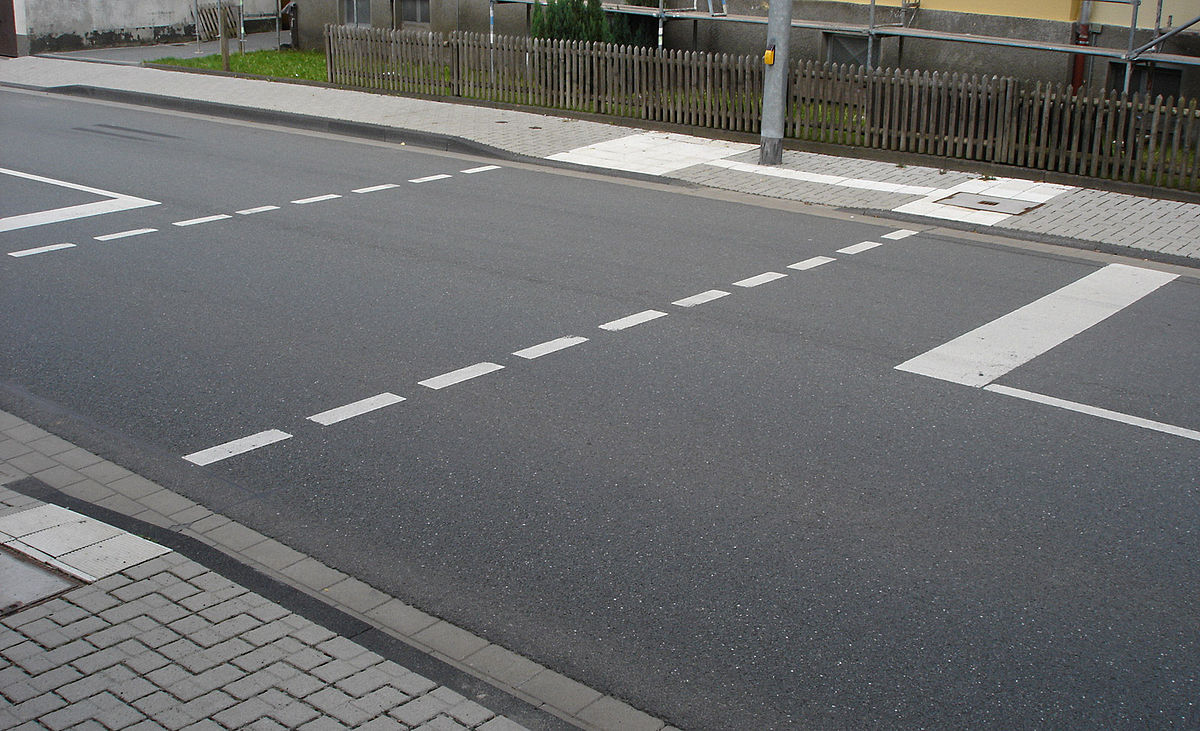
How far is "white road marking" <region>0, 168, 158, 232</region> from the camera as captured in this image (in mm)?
11922

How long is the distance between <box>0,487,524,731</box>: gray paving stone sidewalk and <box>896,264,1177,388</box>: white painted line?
4700mm

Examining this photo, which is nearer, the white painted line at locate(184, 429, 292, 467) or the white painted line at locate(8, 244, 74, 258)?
the white painted line at locate(184, 429, 292, 467)

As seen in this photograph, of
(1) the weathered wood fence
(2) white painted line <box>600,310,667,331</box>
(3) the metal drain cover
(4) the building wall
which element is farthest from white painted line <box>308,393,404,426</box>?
(4) the building wall

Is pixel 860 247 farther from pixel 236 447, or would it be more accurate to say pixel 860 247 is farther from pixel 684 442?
pixel 236 447

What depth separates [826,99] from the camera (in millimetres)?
16188

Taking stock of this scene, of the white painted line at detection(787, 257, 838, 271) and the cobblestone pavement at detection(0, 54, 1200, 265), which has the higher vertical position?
the cobblestone pavement at detection(0, 54, 1200, 265)

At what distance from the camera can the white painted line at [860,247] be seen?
11.4 m

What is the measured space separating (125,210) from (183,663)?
9.01 meters

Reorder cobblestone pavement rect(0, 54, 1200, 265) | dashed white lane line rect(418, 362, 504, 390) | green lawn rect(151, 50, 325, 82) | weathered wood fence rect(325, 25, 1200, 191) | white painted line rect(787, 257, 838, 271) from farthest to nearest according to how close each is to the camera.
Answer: green lawn rect(151, 50, 325, 82)
weathered wood fence rect(325, 25, 1200, 191)
cobblestone pavement rect(0, 54, 1200, 265)
white painted line rect(787, 257, 838, 271)
dashed white lane line rect(418, 362, 504, 390)

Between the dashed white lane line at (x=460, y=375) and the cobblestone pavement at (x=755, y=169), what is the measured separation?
642 centimetres

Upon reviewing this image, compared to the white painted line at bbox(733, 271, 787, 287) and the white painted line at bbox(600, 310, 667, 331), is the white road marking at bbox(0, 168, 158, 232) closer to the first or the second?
the white painted line at bbox(600, 310, 667, 331)

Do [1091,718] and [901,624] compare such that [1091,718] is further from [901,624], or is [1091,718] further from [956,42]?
[956,42]

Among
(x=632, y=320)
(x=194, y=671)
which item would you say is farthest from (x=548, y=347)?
(x=194, y=671)

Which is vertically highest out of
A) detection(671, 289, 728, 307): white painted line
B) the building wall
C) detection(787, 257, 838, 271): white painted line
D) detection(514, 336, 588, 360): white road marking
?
the building wall
